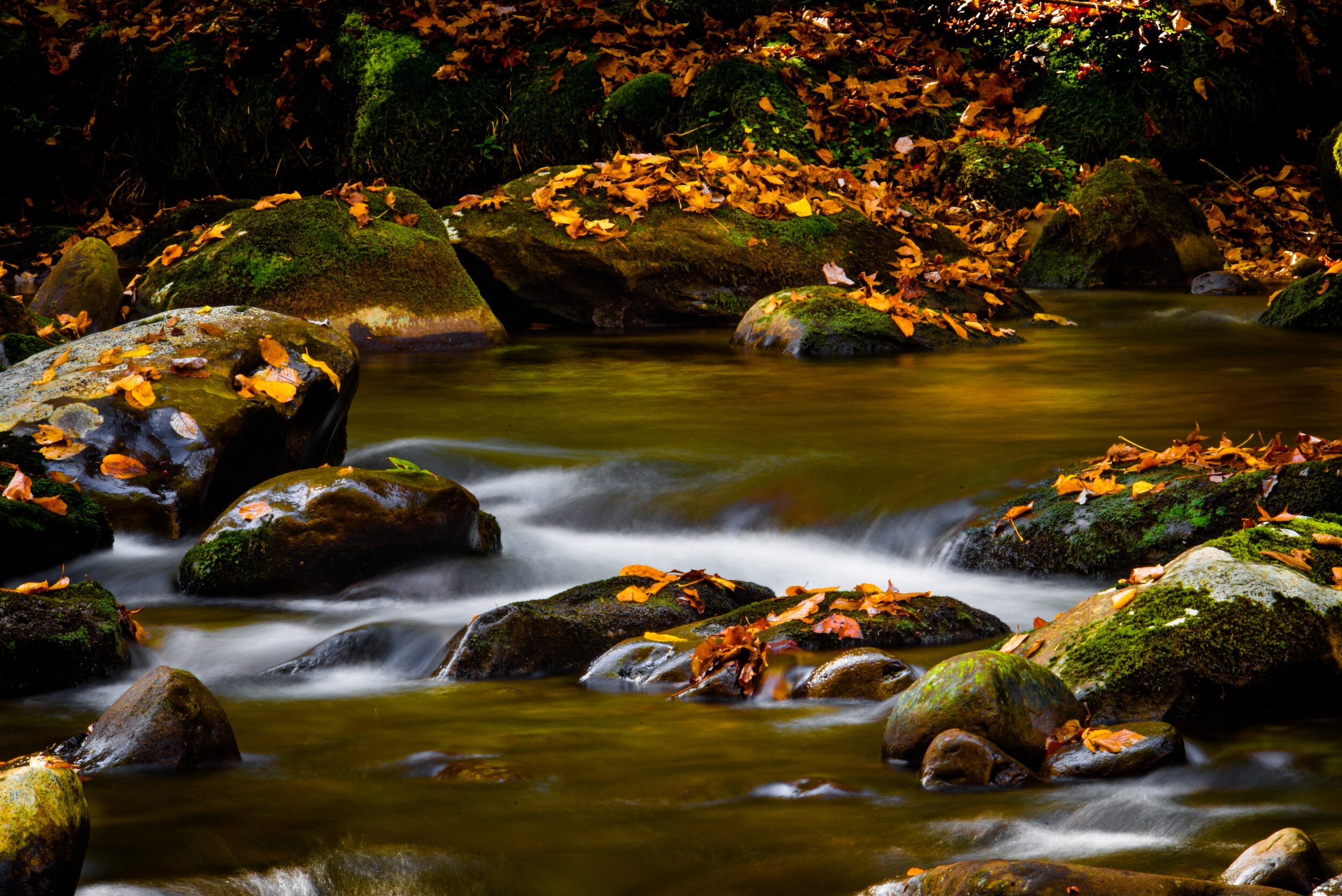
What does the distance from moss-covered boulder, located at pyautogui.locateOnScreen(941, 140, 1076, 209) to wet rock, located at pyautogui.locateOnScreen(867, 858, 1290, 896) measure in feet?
36.1

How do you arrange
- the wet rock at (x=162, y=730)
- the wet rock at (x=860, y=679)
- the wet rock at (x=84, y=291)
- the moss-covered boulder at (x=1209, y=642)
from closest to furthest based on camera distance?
1. the wet rock at (x=162, y=730)
2. the moss-covered boulder at (x=1209, y=642)
3. the wet rock at (x=860, y=679)
4. the wet rock at (x=84, y=291)

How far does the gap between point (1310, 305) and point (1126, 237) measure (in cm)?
230

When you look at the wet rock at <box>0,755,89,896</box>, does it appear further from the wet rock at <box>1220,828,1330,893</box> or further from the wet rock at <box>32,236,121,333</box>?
the wet rock at <box>32,236,121,333</box>

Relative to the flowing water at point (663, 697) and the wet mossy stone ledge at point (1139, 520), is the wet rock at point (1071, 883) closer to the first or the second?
the flowing water at point (663, 697)

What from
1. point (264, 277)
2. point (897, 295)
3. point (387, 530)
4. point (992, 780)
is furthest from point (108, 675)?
point (897, 295)

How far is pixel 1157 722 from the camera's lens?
2.86 m

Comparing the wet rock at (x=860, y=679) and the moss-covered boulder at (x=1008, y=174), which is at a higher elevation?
the moss-covered boulder at (x=1008, y=174)

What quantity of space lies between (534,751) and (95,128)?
13920mm

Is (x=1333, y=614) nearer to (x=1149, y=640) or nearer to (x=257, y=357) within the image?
(x=1149, y=640)

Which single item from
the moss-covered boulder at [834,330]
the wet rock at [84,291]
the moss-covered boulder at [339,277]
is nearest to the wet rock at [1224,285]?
the moss-covered boulder at [834,330]

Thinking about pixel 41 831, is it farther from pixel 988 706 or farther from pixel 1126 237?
pixel 1126 237

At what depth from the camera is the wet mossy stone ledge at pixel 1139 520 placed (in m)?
4.14

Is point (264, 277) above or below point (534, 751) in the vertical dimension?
above

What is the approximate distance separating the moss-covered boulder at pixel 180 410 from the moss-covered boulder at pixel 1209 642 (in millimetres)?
3351
